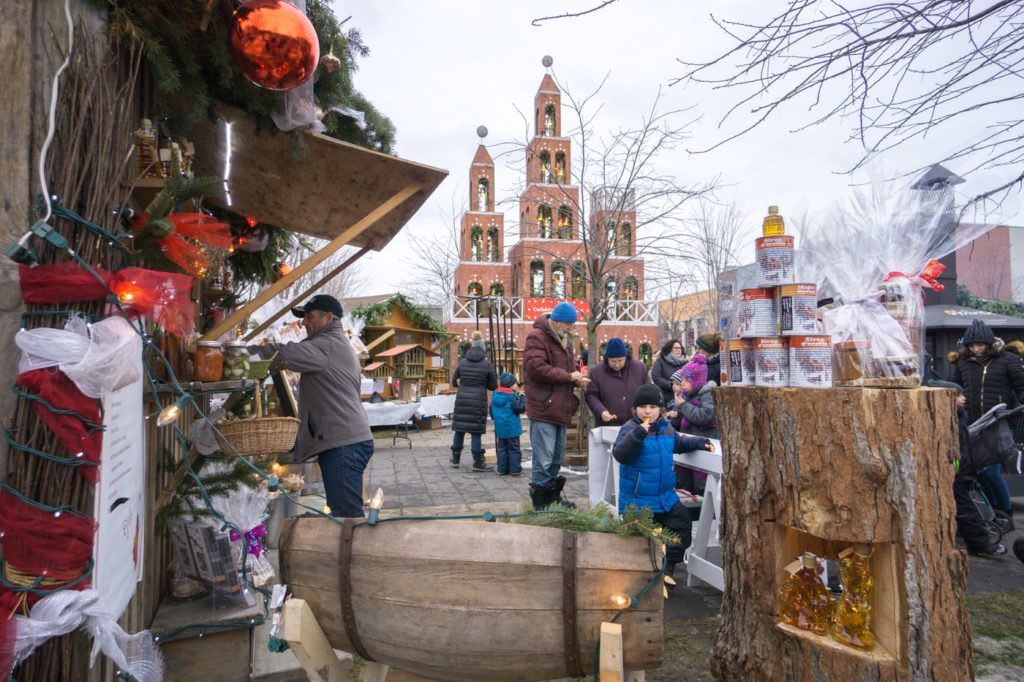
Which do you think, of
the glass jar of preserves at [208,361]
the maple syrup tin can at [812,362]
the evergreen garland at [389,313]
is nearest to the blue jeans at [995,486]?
the maple syrup tin can at [812,362]

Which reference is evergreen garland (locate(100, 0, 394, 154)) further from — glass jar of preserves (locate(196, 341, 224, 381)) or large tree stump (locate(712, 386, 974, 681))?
large tree stump (locate(712, 386, 974, 681))

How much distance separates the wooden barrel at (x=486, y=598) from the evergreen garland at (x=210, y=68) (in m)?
1.96

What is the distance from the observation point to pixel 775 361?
2.61 meters

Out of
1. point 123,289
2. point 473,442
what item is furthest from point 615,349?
point 123,289

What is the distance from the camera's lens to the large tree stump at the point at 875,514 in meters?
2.34

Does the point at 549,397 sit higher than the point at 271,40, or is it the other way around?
the point at 271,40

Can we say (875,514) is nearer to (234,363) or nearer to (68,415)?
(68,415)

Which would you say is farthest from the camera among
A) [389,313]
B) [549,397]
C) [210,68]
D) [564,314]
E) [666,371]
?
[389,313]

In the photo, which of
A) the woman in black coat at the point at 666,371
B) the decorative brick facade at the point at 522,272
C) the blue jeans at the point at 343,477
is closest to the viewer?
the blue jeans at the point at 343,477

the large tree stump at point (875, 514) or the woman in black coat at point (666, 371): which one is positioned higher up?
the woman in black coat at point (666, 371)

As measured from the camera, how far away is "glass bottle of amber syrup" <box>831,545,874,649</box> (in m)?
2.48

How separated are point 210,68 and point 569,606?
2.73 metres

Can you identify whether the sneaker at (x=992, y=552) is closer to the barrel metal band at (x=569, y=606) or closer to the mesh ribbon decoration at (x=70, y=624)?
the barrel metal band at (x=569, y=606)

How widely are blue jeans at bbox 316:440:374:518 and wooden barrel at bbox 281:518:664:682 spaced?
5.37 ft
